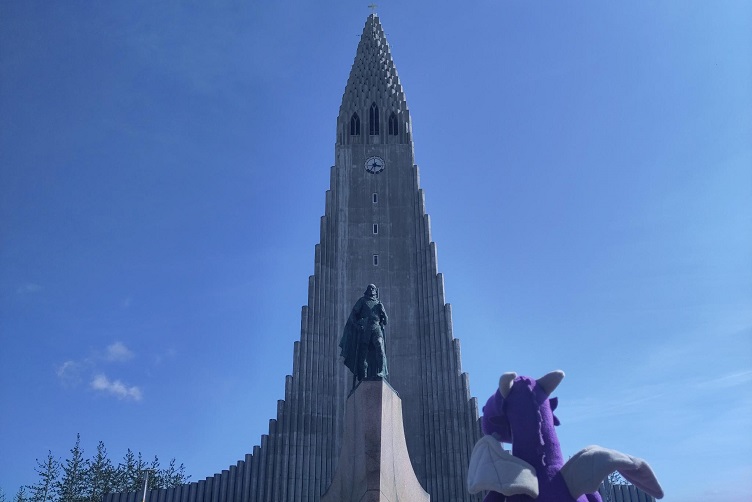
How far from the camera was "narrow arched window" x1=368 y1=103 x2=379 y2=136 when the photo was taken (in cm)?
3916

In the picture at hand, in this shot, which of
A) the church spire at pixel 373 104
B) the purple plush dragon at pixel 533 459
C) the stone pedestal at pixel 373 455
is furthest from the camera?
the church spire at pixel 373 104

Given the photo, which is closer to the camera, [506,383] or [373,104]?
[506,383]

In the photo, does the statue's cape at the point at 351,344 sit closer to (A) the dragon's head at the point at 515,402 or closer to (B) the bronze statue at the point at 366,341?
(B) the bronze statue at the point at 366,341

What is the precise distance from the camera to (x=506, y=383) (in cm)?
942

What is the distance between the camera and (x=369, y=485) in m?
12.4

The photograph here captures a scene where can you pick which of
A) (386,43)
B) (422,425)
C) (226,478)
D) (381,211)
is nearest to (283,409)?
(226,478)

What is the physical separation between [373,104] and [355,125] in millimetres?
1968

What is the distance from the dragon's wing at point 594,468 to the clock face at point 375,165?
29.5 meters

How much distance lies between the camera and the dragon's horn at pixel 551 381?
378 inches

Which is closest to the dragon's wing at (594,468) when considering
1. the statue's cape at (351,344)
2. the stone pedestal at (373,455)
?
the stone pedestal at (373,455)

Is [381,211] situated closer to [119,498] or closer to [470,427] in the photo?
[470,427]

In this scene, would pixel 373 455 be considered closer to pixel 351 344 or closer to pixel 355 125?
pixel 351 344

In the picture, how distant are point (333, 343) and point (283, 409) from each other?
13.9ft

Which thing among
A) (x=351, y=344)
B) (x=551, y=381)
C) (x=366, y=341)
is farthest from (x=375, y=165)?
(x=551, y=381)
